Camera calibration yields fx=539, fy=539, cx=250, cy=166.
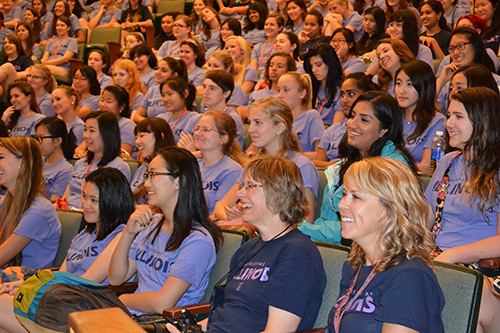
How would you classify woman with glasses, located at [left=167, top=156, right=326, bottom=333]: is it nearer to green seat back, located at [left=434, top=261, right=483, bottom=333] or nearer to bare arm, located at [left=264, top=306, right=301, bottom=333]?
bare arm, located at [left=264, top=306, right=301, bottom=333]

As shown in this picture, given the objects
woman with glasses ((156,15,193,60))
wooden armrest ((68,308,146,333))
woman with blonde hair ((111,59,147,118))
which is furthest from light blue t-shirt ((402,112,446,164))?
woman with glasses ((156,15,193,60))

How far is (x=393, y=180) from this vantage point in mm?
1596

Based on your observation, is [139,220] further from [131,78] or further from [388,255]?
[131,78]

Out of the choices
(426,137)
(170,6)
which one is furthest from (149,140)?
(170,6)

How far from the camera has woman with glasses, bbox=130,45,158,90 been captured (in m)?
6.31

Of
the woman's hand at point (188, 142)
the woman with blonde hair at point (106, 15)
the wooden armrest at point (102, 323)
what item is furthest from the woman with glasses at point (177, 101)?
the woman with blonde hair at point (106, 15)

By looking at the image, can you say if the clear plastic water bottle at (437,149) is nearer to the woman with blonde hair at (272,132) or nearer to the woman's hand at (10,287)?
the woman with blonde hair at (272,132)

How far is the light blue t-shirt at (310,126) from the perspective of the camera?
414 centimetres

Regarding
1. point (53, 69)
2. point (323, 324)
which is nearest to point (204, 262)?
point (323, 324)

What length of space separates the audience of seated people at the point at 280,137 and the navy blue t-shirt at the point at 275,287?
0.05 ft

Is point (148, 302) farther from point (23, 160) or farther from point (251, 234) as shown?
point (23, 160)

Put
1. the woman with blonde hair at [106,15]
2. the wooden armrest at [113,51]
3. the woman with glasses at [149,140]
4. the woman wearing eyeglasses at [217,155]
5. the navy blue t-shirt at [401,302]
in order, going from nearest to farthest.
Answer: the navy blue t-shirt at [401,302]
the woman wearing eyeglasses at [217,155]
the woman with glasses at [149,140]
the wooden armrest at [113,51]
the woman with blonde hair at [106,15]

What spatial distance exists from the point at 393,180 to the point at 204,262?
0.94 m

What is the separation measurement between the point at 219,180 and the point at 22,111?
314 cm
